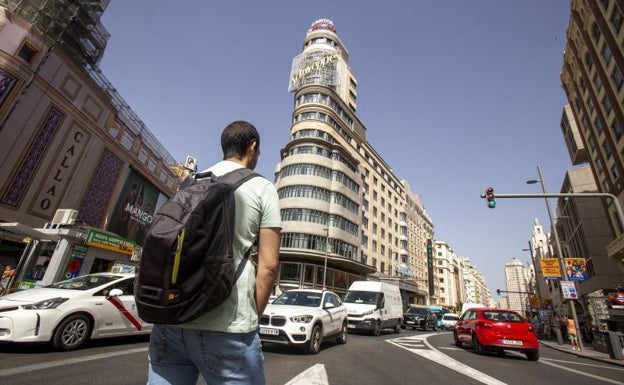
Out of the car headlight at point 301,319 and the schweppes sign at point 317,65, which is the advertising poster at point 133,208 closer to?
the car headlight at point 301,319

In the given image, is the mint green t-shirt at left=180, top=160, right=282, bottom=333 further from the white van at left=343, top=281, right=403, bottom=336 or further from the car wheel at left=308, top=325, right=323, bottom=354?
the white van at left=343, top=281, right=403, bottom=336

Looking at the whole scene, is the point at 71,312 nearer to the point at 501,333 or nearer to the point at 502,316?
the point at 501,333

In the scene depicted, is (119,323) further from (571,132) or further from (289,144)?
(571,132)

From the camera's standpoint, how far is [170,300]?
1301mm

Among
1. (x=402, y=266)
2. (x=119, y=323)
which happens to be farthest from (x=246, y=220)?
(x=402, y=266)

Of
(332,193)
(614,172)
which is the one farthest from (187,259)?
(332,193)

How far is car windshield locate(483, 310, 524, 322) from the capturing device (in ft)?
31.4

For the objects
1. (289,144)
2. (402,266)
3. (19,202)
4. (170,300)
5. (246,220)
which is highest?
(289,144)

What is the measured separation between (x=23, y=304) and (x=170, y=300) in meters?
6.30

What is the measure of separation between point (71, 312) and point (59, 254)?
11.9m

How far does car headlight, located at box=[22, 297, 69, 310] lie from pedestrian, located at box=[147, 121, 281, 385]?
18.7 ft

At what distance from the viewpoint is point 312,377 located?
490 cm

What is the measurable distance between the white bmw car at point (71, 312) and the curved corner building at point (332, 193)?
90.6 feet

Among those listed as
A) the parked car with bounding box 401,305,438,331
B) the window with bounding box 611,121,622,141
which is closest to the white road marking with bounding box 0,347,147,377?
the parked car with bounding box 401,305,438,331
